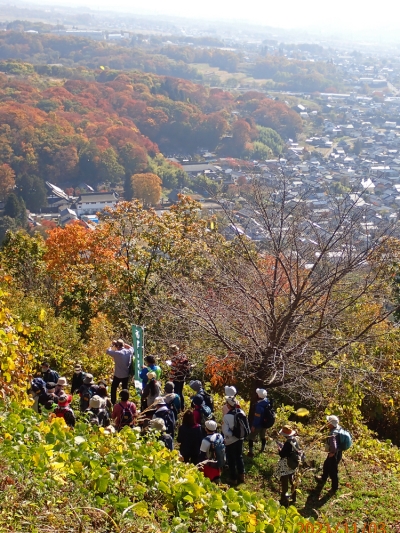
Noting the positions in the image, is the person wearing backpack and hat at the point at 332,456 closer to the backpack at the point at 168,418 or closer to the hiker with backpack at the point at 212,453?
the hiker with backpack at the point at 212,453

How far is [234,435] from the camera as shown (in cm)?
590

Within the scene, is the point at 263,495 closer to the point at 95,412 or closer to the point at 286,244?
the point at 95,412

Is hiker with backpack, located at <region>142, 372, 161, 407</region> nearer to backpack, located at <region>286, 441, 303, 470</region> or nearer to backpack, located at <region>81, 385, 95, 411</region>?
backpack, located at <region>81, 385, 95, 411</region>

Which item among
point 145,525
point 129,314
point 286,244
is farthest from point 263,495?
point 129,314

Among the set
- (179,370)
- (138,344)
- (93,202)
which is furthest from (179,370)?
(93,202)

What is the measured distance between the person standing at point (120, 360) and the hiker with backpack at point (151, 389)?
0.68m

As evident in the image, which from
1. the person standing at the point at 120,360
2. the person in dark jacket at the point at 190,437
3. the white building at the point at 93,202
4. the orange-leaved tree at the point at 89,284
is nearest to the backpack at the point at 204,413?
the person in dark jacket at the point at 190,437

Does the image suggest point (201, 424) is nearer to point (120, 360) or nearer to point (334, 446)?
point (334, 446)

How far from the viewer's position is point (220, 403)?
26.7 ft

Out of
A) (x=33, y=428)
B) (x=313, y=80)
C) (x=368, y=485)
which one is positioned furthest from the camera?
(x=313, y=80)

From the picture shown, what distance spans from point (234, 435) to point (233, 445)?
17cm

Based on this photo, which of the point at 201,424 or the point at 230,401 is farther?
the point at 201,424

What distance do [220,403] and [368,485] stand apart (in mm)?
2387

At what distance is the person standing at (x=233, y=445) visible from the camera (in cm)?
590
